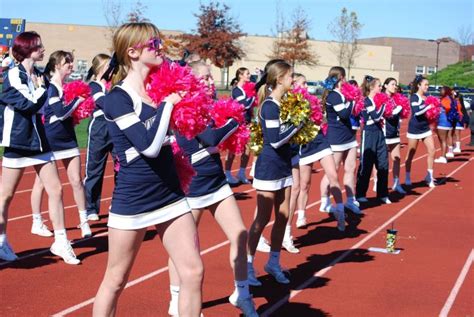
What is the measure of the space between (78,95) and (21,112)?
1097mm

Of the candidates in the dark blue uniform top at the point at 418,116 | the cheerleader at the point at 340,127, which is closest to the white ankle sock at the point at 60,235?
the cheerleader at the point at 340,127

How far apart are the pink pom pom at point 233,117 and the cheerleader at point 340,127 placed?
3.94m

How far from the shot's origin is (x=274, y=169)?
601cm

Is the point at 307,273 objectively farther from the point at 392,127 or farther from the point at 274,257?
the point at 392,127

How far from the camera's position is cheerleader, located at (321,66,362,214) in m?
9.34

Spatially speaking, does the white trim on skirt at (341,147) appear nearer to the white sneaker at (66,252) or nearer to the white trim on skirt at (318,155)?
the white trim on skirt at (318,155)

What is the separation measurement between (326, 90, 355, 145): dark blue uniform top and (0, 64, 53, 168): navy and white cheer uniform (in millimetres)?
4348

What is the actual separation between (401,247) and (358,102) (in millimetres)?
2624

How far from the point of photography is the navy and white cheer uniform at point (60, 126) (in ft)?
24.1

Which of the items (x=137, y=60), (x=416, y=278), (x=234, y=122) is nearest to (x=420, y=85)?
(x=416, y=278)

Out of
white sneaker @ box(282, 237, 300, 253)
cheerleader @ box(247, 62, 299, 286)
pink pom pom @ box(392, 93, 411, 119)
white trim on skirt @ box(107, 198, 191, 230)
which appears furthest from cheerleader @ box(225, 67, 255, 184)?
white trim on skirt @ box(107, 198, 191, 230)

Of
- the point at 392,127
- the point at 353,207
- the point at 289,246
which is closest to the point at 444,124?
the point at 392,127

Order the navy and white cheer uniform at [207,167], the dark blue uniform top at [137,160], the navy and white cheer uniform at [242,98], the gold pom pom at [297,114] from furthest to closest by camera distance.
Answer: the navy and white cheer uniform at [242,98] → the gold pom pom at [297,114] → the navy and white cheer uniform at [207,167] → the dark blue uniform top at [137,160]

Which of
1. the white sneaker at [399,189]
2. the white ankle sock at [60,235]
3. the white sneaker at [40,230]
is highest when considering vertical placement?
the white ankle sock at [60,235]
